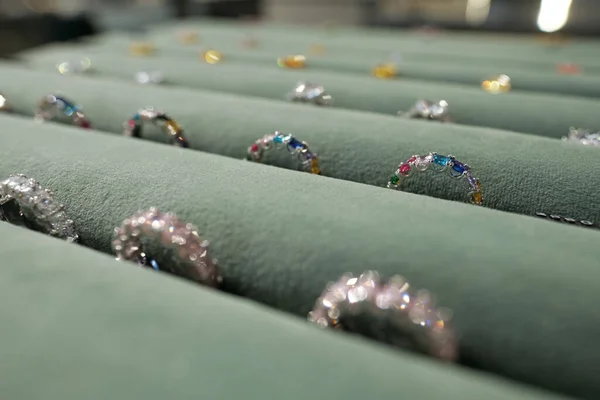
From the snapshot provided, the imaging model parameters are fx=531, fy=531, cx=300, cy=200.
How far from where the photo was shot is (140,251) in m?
0.26

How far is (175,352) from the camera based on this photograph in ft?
0.58

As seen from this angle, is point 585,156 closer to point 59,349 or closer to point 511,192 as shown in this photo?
Result: point 511,192

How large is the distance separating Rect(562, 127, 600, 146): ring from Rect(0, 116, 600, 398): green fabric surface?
0.15 meters

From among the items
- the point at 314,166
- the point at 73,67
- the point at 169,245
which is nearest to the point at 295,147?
the point at 314,166

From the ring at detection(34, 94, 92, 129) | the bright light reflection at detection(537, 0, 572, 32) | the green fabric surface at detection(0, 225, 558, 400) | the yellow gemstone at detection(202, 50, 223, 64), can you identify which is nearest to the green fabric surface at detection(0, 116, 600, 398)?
the green fabric surface at detection(0, 225, 558, 400)

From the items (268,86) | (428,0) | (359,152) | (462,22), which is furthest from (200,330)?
(428,0)

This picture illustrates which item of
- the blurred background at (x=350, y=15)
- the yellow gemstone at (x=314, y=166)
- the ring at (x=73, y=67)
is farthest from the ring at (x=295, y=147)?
Answer: the blurred background at (x=350, y=15)

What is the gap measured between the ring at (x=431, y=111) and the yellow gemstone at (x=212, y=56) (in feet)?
1.17

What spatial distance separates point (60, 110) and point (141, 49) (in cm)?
34

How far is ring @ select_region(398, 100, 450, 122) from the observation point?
42 centimetres

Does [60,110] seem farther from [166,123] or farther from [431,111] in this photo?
[431,111]

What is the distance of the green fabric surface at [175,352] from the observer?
0.16 meters

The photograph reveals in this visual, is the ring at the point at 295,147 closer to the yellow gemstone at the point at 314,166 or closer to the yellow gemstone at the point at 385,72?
the yellow gemstone at the point at 314,166

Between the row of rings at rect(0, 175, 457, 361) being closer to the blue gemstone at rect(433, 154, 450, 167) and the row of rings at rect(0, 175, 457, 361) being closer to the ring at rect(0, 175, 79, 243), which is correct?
the ring at rect(0, 175, 79, 243)
